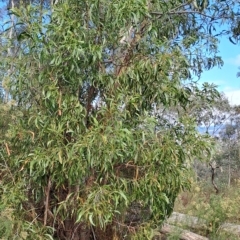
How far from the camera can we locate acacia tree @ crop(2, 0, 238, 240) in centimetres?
271

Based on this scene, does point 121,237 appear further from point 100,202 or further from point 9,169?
point 9,169

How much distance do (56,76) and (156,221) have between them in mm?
1483

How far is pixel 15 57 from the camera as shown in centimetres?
305

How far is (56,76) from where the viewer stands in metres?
2.85

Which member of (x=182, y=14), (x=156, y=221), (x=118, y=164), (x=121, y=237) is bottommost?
(x=121, y=237)

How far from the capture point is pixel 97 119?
2.91m

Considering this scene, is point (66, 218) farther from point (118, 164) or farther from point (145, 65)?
point (145, 65)

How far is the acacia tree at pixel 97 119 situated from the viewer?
271 centimetres

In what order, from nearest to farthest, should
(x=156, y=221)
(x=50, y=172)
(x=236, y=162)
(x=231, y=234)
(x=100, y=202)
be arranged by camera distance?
(x=100, y=202), (x=50, y=172), (x=156, y=221), (x=231, y=234), (x=236, y=162)

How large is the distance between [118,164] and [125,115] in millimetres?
433

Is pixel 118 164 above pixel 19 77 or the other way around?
the other way around

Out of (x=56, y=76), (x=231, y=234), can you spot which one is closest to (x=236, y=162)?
(x=231, y=234)

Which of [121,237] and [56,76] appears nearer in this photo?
[56,76]

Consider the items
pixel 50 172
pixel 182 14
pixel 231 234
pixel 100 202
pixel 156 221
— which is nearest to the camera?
pixel 100 202
